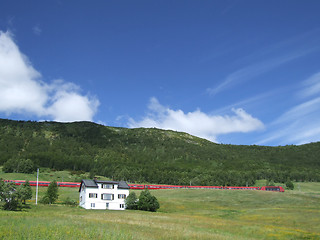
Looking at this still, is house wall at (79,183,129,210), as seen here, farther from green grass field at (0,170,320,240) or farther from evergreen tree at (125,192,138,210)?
green grass field at (0,170,320,240)

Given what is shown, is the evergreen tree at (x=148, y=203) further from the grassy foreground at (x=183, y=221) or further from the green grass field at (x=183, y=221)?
the green grass field at (x=183, y=221)

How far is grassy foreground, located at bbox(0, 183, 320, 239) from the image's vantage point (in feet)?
80.8

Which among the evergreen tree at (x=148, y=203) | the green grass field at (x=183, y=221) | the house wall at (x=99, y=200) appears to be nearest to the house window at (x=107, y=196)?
the house wall at (x=99, y=200)

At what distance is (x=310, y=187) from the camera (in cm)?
16850

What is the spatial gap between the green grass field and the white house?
28.1 ft

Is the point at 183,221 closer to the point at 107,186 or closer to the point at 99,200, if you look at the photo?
the point at 99,200

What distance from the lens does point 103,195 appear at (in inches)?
3012

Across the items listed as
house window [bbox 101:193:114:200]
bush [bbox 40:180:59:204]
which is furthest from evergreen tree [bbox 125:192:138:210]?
bush [bbox 40:180:59:204]

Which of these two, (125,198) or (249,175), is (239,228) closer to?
(125,198)

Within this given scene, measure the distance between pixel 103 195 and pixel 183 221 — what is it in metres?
35.9

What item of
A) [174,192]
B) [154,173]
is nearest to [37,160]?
[154,173]

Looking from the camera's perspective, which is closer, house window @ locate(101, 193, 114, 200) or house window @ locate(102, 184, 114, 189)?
house window @ locate(101, 193, 114, 200)

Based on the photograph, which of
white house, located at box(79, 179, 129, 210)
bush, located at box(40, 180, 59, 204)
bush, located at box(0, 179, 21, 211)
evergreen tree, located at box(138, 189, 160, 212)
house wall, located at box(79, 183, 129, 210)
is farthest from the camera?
white house, located at box(79, 179, 129, 210)

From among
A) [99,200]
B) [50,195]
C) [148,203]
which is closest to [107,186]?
[99,200]
